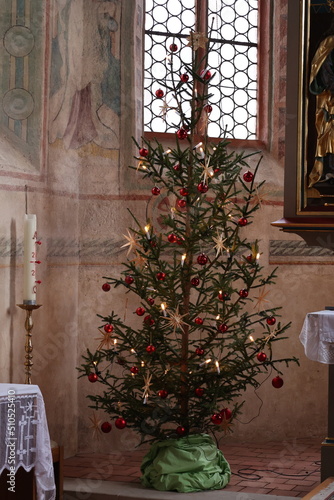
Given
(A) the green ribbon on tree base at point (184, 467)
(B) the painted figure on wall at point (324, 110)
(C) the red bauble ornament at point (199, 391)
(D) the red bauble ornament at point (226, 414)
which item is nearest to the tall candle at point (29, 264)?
(C) the red bauble ornament at point (199, 391)

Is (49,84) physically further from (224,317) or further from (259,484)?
(259,484)

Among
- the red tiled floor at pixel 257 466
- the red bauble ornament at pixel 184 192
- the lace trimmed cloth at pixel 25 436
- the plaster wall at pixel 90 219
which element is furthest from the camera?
the plaster wall at pixel 90 219

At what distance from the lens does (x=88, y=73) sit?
338 inches

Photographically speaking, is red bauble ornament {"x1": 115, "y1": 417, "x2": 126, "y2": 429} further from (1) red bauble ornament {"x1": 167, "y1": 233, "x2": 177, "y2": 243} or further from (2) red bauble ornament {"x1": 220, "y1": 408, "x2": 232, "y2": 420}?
(1) red bauble ornament {"x1": 167, "y1": 233, "x2": 177, "y2": 243}

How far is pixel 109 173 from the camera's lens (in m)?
8.63

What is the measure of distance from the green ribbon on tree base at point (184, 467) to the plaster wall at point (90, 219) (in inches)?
53.6

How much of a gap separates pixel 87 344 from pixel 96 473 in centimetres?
136

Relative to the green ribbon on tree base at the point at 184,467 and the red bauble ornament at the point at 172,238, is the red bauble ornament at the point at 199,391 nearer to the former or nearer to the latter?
the green ribbon on tree base at the point at 184,467

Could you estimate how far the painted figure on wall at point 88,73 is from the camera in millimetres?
8297

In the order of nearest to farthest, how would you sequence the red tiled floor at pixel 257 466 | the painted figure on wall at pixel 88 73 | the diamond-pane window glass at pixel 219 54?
the red tiled floor at pixel 257 466 → the painted figure on wall at pixel 88 73 → the diamond-pane window glass at pixel 219 54

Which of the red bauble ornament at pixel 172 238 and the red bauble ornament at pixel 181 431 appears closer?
the red bauble ornament at pixel 172 238

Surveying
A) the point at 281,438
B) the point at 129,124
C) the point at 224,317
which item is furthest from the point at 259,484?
the point at 129,124

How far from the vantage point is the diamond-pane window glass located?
30.4 ft

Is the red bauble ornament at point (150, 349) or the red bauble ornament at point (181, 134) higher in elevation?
the red bauble ornament at point (181, 134)
